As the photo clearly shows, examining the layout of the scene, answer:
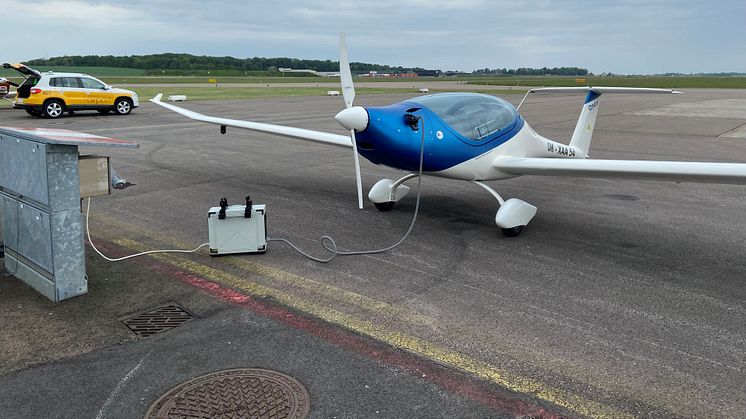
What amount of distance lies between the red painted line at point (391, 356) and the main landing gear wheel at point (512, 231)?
3.72 m

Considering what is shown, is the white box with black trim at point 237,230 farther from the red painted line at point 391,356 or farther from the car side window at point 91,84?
the car side window at point 91,84

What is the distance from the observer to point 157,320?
195 inches

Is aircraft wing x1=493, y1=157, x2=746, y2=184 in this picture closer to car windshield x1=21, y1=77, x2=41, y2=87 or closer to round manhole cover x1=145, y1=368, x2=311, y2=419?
round manhole cover x1=145, y1=368, x2=311, y2=419

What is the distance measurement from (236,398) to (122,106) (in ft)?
83.6

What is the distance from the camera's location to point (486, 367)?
418 cm

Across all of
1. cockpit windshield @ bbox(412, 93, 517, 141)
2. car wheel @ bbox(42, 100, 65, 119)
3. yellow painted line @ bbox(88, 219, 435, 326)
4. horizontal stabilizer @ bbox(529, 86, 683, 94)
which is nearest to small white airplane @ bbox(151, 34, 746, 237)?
cockpit windshield @ bbox(412, 93, 517, 141)

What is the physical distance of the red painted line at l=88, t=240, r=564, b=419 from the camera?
145 inches

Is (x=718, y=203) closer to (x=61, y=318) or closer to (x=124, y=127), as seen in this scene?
(x=61, y=318)

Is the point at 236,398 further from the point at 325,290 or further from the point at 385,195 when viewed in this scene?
the point at 385,195

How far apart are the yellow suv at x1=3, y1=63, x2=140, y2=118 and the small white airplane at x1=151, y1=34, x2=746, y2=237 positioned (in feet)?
68.0

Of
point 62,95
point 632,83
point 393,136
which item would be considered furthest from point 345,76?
point 632,83

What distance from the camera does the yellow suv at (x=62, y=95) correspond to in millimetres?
23344

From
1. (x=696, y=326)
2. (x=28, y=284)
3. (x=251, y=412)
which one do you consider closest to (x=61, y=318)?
(x=28, y=284)

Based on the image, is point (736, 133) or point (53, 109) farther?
point (53, 109)
